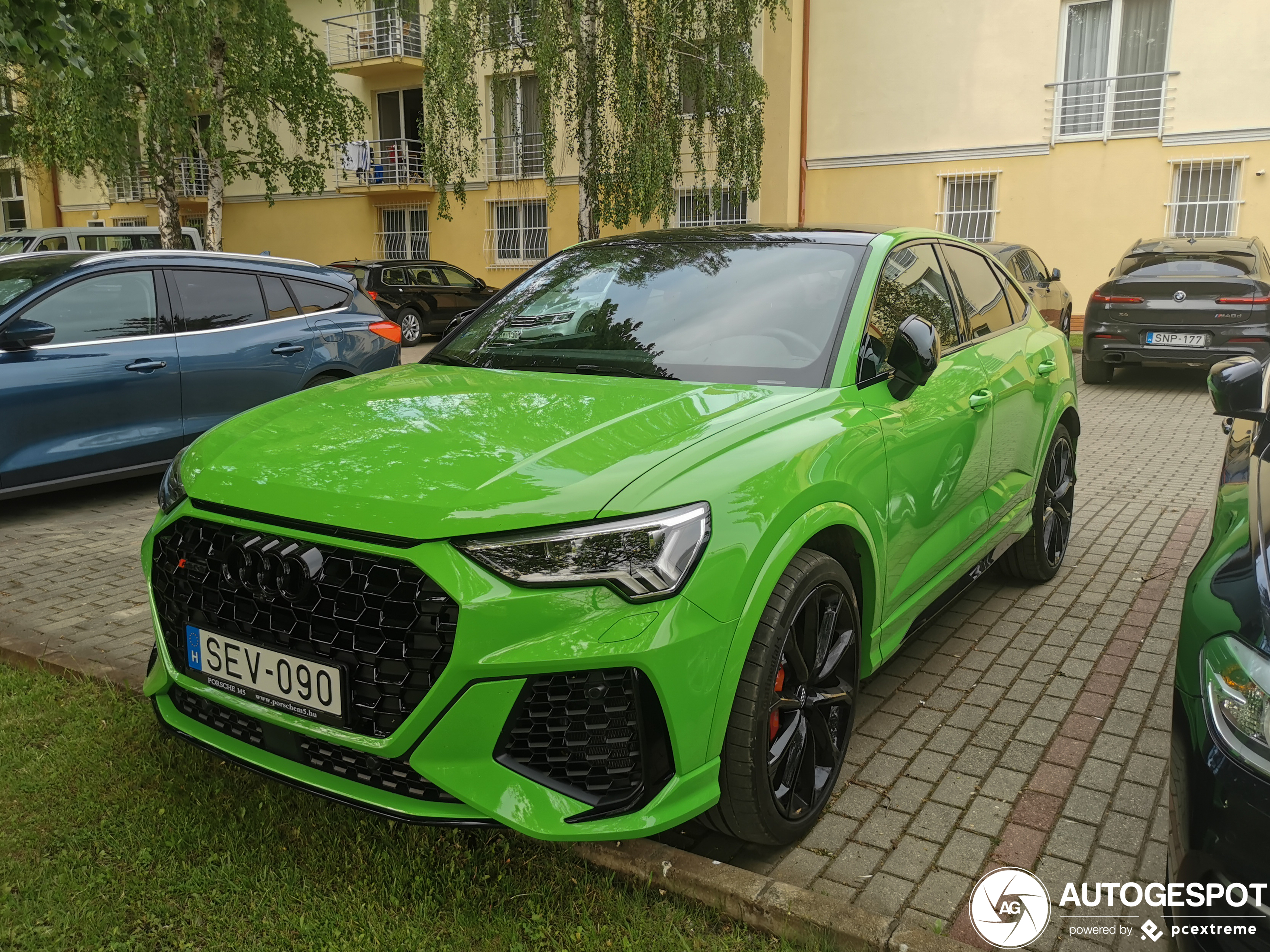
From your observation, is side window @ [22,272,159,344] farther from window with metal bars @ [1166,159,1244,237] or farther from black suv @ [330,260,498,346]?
window with metal bars @ [1166,159,1244,237]

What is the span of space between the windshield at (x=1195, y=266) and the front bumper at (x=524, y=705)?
11.2m

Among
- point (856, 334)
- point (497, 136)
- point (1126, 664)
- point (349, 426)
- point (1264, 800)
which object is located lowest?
point (1126, 664)

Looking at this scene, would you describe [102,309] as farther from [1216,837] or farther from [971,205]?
[971,205]

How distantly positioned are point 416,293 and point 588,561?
1841 centimetres

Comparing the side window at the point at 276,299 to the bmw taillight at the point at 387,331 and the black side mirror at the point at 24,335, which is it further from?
the black side mirror at the point at 24,335

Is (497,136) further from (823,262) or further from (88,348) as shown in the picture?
(823,262)

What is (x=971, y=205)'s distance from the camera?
19.8 metres

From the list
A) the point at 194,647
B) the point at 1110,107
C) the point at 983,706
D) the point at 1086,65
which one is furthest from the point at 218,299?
the point at 1086,65

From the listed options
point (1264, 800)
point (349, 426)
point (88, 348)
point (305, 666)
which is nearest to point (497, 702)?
point (305, 666)

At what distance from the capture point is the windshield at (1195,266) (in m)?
11.5

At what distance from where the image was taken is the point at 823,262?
143 inches

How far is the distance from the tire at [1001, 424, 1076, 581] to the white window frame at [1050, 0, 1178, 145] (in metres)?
15.2

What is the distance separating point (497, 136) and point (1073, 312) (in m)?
13.3

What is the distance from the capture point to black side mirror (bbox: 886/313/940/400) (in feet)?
10.6
